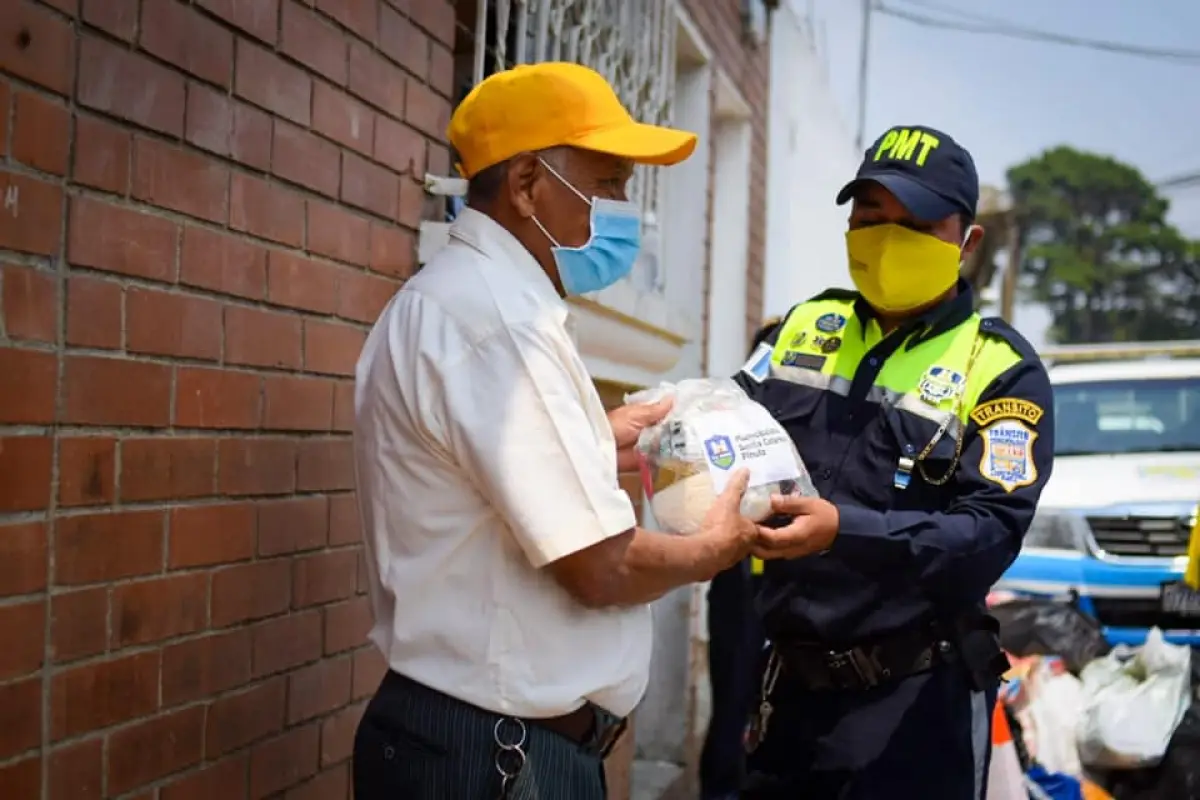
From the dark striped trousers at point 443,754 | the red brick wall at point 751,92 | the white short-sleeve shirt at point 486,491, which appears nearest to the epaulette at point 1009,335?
the white short-sleeve shirt at point 486,491

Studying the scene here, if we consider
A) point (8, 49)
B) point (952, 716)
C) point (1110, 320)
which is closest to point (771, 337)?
point (952, 716)

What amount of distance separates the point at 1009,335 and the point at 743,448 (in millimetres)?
786

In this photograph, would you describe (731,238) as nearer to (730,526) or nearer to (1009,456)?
(1009,456)

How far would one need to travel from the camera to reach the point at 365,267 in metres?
2.46

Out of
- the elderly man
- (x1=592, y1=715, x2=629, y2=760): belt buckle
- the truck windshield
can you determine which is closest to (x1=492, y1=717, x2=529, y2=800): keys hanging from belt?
the elderly man

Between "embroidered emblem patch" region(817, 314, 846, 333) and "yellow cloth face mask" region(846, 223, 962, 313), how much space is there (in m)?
0.16

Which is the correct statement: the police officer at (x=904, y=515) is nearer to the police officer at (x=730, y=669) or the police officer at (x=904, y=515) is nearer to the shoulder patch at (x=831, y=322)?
the shoulder patch at (x=831, y=322)

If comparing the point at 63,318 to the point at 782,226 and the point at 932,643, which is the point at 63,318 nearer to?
the point at 932,643

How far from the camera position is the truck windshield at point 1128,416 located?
690 centimetres

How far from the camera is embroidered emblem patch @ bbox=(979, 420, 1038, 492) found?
2277mm

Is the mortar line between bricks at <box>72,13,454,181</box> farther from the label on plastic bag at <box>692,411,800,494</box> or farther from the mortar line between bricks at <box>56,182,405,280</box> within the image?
the label on plastic bag at <box>692,411,800,494</box>

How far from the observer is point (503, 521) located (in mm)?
1699

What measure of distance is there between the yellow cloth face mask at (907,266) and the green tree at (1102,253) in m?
43.1

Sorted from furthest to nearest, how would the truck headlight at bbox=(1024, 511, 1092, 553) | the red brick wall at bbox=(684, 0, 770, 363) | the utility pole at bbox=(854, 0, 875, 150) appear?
the utility pole at bbox=(854, 0, 875, 150), the truck headlight at bbox=(1024, 511, 1092, 553), the red brick wall at bbox=(684, 0, 770, 363)
